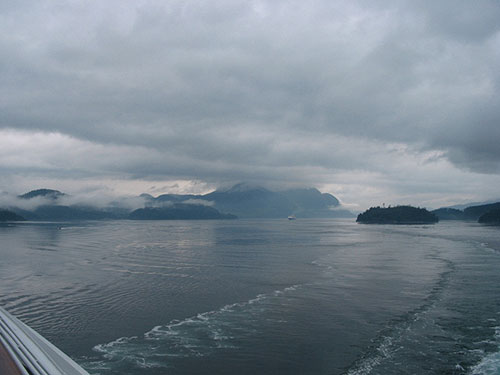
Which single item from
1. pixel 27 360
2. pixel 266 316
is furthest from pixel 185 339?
pixel 27 360

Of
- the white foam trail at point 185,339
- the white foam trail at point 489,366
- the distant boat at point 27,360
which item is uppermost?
the distant boat at point 27,360

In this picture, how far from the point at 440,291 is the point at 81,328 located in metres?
30.0

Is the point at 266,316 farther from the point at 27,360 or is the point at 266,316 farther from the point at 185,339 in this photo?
the point at 27,360

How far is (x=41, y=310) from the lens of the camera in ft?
88.1

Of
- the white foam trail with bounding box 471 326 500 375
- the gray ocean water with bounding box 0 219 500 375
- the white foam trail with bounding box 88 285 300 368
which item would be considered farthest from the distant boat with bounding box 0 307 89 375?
the white foam trail with bounding box 471 326 500 375

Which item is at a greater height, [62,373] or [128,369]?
[62,373]

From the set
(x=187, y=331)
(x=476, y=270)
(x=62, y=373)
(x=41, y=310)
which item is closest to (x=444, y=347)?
(x=187, y=331)

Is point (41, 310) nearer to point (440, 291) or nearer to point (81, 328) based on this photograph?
point (81, 328)

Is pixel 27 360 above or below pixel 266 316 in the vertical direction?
above

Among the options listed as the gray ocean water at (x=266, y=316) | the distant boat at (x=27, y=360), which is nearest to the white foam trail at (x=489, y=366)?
the gray ocean water at (x=266, y=316)

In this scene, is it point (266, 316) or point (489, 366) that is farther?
point (266, 316)

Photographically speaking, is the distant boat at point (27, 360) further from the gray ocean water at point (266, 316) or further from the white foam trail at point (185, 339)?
the white foam trail at point (185, 339)

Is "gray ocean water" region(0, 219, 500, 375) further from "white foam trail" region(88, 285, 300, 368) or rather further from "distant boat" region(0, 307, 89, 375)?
"distant boat" region(0, 307, 89, 375)

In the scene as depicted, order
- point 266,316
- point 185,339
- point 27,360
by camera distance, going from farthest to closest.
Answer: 1. point 266,316
2. point 185,339
3. point 27,360
